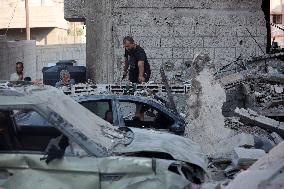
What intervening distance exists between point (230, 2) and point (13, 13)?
86.0 feet

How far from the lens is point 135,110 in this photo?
7.67 m

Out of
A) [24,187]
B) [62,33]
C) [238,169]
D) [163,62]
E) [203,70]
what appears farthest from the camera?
[62,33]

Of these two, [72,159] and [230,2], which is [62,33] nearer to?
[230,2]

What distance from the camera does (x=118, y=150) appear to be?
15.2 feet

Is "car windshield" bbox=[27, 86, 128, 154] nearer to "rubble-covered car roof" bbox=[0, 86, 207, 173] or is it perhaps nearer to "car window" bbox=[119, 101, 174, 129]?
"rubble-covered car roof" bbox=[0, 86, 207, 173]

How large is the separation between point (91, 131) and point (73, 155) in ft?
1.45

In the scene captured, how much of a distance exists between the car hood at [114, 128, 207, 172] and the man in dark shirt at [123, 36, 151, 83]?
4.73 metres

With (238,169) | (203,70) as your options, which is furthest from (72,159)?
(203,70)

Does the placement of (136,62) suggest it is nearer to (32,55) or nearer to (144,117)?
(144,117)

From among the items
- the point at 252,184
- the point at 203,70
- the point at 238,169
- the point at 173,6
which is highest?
the point at 173,6

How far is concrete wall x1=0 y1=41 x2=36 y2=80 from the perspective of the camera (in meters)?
17.0

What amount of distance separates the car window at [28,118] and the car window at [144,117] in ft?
8.47

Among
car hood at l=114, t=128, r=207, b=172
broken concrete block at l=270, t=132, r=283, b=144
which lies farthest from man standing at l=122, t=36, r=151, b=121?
car hood at l=114, t=128, r=207, b=172

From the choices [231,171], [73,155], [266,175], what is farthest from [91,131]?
[231,171]
